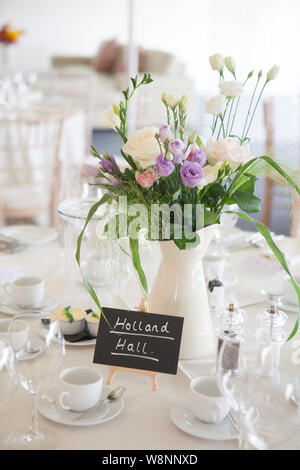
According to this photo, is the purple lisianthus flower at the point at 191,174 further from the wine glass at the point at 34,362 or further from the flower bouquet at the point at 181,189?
the wine glass at the point at 34,362

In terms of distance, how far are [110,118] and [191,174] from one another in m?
0.23

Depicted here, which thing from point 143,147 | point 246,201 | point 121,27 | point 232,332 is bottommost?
point 232,332

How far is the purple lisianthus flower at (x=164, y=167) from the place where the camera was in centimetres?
101

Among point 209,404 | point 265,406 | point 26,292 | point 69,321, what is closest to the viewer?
point 265,406

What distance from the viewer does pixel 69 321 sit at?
4.21 ft

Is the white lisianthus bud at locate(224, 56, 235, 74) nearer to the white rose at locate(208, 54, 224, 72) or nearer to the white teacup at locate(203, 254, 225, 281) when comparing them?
the white rose at locate(208, 54, 224, 72)

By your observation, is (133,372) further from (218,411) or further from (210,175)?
(210,175)

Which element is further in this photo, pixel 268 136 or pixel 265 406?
pixel 268 136

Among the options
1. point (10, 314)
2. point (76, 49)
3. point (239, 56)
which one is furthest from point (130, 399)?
point (76, 49)

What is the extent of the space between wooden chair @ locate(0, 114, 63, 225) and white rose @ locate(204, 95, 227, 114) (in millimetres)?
2144

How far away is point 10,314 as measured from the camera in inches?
56.2

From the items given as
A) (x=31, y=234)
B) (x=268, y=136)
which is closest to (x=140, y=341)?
(x=31, y=234)

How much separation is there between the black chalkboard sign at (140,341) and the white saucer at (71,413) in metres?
0.09

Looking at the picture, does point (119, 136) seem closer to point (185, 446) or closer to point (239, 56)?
point (185, 446)
